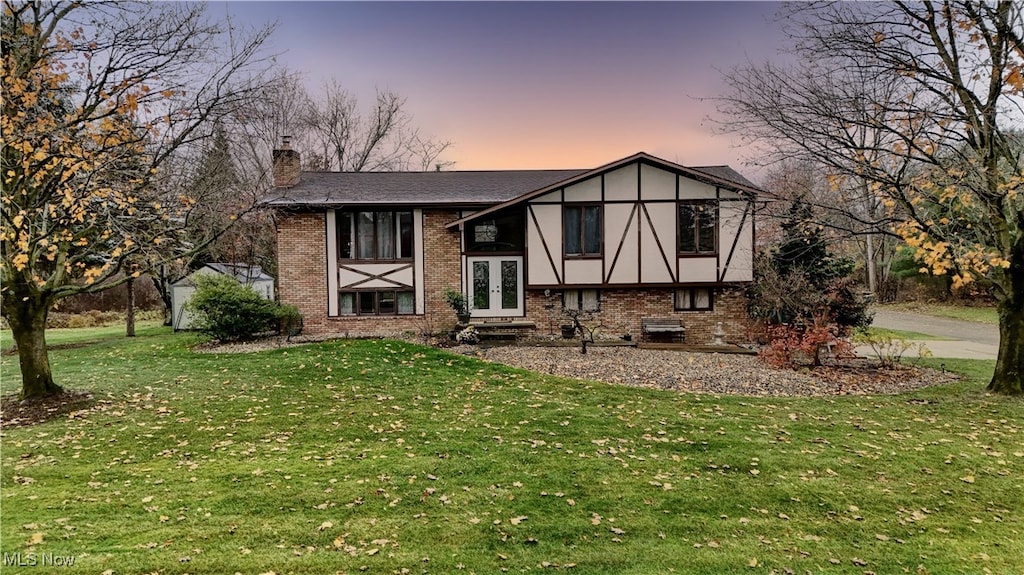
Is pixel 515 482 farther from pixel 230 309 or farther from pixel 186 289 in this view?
pixel 186 289

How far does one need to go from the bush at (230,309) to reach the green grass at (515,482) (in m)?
5.31

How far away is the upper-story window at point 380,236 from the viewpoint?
16359mm

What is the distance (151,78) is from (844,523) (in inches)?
397

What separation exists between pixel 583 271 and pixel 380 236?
21.3 feet

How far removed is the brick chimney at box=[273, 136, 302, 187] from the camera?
16969 millimetres

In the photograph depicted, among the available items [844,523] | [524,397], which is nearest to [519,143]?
[524,397]

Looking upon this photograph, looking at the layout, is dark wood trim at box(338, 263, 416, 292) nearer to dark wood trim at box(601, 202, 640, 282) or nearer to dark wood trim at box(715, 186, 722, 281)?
dark wood trim at box(601, 202, 640, 282)

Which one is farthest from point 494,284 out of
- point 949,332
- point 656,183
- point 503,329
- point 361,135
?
point 361,135

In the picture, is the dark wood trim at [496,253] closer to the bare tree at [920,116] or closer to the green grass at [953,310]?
the bare tree at [920,116]

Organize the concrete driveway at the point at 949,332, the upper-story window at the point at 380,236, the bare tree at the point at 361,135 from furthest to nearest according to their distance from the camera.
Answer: the bare tree at the point at 361,135
the upper-story window at the point at 380,236
the concrete driveway at the point at 949,332

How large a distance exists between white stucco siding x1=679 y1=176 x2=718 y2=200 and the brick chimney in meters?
12.3

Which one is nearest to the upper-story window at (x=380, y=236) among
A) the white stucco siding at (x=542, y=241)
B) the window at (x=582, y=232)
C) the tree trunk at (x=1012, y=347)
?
the white stucco siding at (x=542, y=241)

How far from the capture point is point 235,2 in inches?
338

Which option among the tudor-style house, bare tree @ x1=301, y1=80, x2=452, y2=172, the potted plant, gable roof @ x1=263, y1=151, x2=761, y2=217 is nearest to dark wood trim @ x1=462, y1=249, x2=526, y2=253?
the tudor-style house
